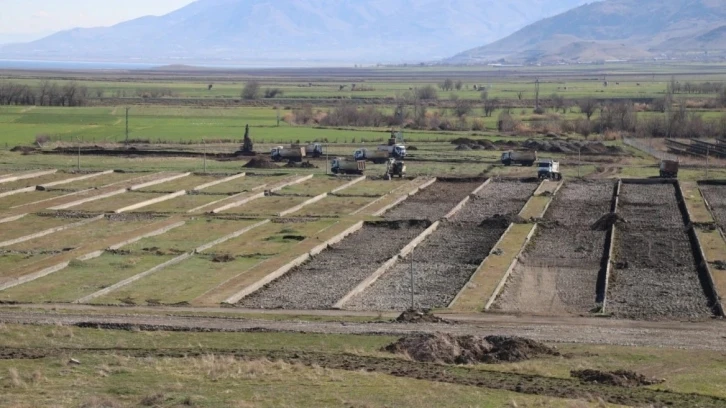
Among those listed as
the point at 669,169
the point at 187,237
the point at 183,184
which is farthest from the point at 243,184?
the point at 669,169

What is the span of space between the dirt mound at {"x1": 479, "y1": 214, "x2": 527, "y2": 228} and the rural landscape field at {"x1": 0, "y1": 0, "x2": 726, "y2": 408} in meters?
0.09

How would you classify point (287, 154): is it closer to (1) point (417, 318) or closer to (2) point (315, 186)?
(2) point (315, 186)

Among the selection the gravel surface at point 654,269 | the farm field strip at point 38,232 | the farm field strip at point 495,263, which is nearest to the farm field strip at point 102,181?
the farm field strip at point 38,232

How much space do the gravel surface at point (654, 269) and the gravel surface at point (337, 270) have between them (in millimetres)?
7274

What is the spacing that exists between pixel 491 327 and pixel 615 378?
5.98 metres

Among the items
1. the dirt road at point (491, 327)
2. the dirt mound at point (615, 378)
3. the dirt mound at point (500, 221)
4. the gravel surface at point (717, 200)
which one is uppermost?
the dirt mound at point (615, 378)

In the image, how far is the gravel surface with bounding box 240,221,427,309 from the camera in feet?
102

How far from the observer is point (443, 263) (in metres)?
37.4

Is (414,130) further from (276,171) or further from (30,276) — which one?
(30,276)

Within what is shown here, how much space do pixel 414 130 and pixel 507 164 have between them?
2995 centimetres

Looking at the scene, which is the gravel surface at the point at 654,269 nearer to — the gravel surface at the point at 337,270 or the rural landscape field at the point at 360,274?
the rural landscape field at the point at 360,274

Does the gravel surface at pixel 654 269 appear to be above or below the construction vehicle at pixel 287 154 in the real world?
above

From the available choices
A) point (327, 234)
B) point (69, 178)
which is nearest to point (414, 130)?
point (69, 178)

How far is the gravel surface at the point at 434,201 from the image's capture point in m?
49.7
